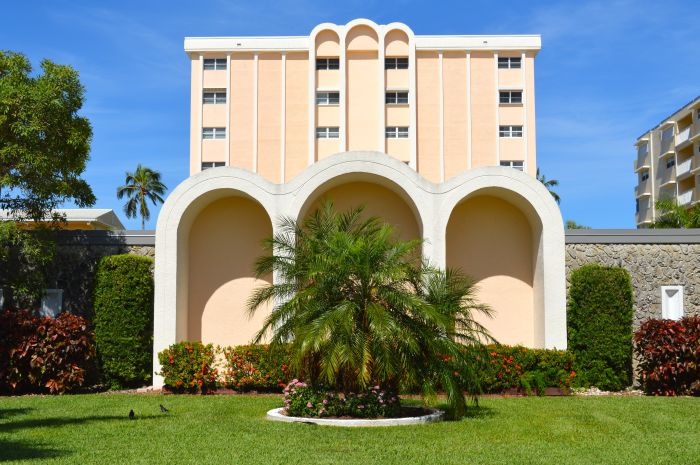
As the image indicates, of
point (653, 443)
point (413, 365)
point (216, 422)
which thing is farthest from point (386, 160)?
point (653, 443)

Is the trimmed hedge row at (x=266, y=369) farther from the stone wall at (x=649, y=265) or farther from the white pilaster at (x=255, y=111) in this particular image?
the white pilaster at (x=255, y=111)

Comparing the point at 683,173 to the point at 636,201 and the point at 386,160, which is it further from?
the point at 386,160

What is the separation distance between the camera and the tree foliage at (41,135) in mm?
17953

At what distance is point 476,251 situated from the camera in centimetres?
2038

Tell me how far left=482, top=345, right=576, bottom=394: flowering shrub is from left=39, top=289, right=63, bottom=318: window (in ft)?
36.0

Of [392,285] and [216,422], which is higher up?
[392,285]

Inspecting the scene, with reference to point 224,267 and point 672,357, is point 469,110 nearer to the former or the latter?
point 224,267

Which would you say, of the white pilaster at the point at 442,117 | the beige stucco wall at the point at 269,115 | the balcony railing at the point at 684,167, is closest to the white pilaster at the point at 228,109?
the beige stucco wall at the point at 269,115

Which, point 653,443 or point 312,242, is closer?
point 653,443

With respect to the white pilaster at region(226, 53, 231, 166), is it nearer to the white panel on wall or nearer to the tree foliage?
the tree foliage

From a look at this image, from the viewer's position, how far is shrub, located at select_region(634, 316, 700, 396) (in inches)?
687

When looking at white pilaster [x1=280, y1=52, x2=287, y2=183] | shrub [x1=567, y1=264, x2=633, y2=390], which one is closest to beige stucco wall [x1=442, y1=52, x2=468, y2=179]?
white pilaster [x1=280, y1=52, x2=287, y2=183]

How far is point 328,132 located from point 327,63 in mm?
4441

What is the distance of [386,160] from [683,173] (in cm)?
4979
